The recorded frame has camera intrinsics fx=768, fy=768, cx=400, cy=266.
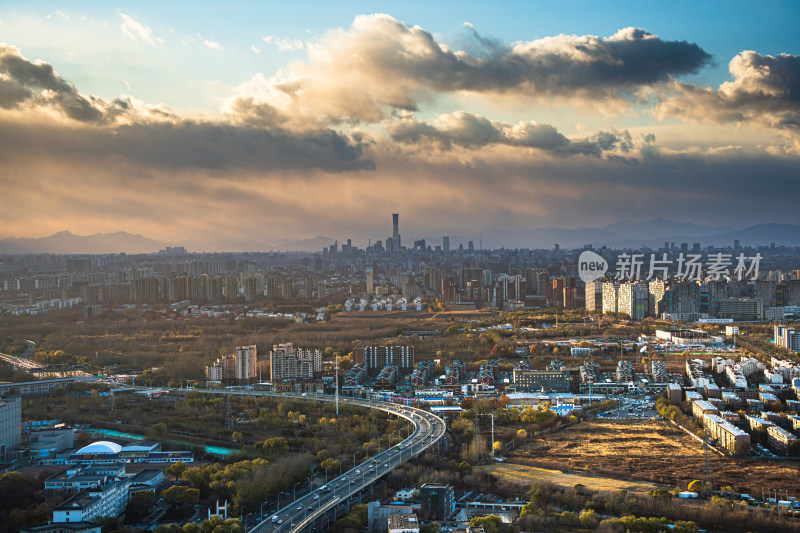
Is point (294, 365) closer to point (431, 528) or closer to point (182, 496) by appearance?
point (182, 496)

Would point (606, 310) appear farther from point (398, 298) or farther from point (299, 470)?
point (299, 470)

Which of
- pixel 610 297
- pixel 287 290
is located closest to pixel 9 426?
pixel 610 297

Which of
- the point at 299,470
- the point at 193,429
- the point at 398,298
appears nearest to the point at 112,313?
the point at 398,298

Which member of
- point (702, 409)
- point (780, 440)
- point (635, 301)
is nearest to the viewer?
point (780, 440)

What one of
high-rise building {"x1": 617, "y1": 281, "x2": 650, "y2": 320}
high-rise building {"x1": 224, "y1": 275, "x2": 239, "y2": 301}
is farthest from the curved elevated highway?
high-rise building {"x1": 224, "y1": 275, "x2": 239, "y2": 301}

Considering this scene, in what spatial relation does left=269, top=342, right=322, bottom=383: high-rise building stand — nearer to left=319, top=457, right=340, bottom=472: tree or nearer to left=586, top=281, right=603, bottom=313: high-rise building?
left=319, top=457, right=340, bottom=472: tree

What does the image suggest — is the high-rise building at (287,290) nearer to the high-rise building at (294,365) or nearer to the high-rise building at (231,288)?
the high-rise building at (231,288)

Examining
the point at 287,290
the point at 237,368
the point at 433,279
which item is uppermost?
the point at 433,279
